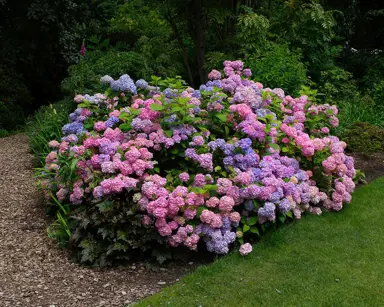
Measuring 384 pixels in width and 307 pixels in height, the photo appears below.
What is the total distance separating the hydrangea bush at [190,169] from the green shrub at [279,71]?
1.72 meters

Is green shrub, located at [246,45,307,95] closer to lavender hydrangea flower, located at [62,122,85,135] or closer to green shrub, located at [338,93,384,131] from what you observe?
green shrub, located at [338,93,384,131]

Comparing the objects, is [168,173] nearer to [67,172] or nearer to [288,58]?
[67,172]

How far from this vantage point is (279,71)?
7.33m

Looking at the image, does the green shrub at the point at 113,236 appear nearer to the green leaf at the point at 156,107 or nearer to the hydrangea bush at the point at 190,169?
the hydrangea bush at the point at 190,169

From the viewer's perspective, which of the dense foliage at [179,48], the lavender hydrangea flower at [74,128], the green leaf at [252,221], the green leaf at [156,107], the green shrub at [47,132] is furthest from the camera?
the dense foliage at [179,48]

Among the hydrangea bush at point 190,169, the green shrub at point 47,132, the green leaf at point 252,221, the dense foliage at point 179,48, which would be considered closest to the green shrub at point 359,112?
the dense foliage at point 179,48

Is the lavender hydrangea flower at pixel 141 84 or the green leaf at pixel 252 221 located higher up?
the lavender hydrangea flower at pixel 141 84

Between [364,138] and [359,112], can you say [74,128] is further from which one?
[359,112]

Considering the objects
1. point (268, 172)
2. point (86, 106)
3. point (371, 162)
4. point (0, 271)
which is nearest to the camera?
point (0, 271)

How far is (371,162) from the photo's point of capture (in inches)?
259

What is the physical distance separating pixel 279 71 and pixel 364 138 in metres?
1.51

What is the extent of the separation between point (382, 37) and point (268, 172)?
872cm

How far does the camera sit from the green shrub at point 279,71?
23.6 feet

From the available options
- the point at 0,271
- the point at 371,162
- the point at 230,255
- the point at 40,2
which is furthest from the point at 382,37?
the point at 0,271
